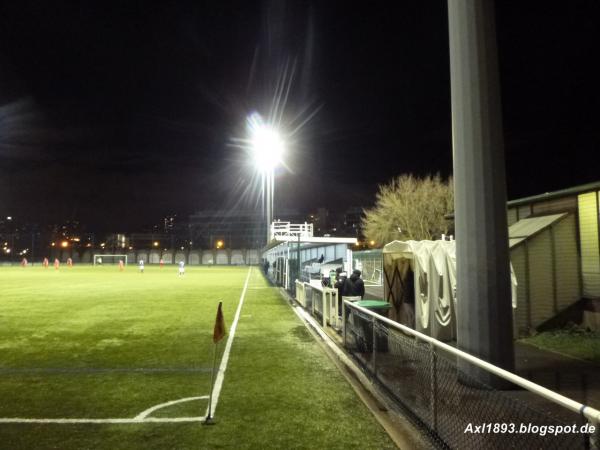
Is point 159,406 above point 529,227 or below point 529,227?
below

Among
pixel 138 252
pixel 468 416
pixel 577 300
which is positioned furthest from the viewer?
pixel 138 252

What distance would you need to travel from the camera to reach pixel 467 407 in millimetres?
5238

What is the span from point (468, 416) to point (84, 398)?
505 centimetres

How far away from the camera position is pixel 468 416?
4.93 m

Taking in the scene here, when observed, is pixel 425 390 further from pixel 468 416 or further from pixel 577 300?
pixel 577 300

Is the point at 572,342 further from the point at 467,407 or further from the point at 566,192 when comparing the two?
the point at 467,407

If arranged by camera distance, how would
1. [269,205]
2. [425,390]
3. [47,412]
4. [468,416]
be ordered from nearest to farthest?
[468,416], [47,412], [425,390], [269,205]

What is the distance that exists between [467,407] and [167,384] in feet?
14.3

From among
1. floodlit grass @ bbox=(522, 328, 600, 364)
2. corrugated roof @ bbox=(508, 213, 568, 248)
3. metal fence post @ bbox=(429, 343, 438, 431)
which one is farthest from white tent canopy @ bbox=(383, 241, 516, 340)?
metal fence post @ bbox=(429, 343, 438, 431)

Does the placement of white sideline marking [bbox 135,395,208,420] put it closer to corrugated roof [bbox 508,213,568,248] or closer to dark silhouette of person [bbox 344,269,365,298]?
dark silhouette of person [bbox 344,269,365,298]

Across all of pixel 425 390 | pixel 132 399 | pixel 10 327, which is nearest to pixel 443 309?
pixel 425 390

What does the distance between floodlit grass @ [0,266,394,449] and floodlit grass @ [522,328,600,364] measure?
4.56 metres

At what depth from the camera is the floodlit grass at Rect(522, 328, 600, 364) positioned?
8008 mm

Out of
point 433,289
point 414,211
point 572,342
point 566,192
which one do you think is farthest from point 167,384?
point 414,211
